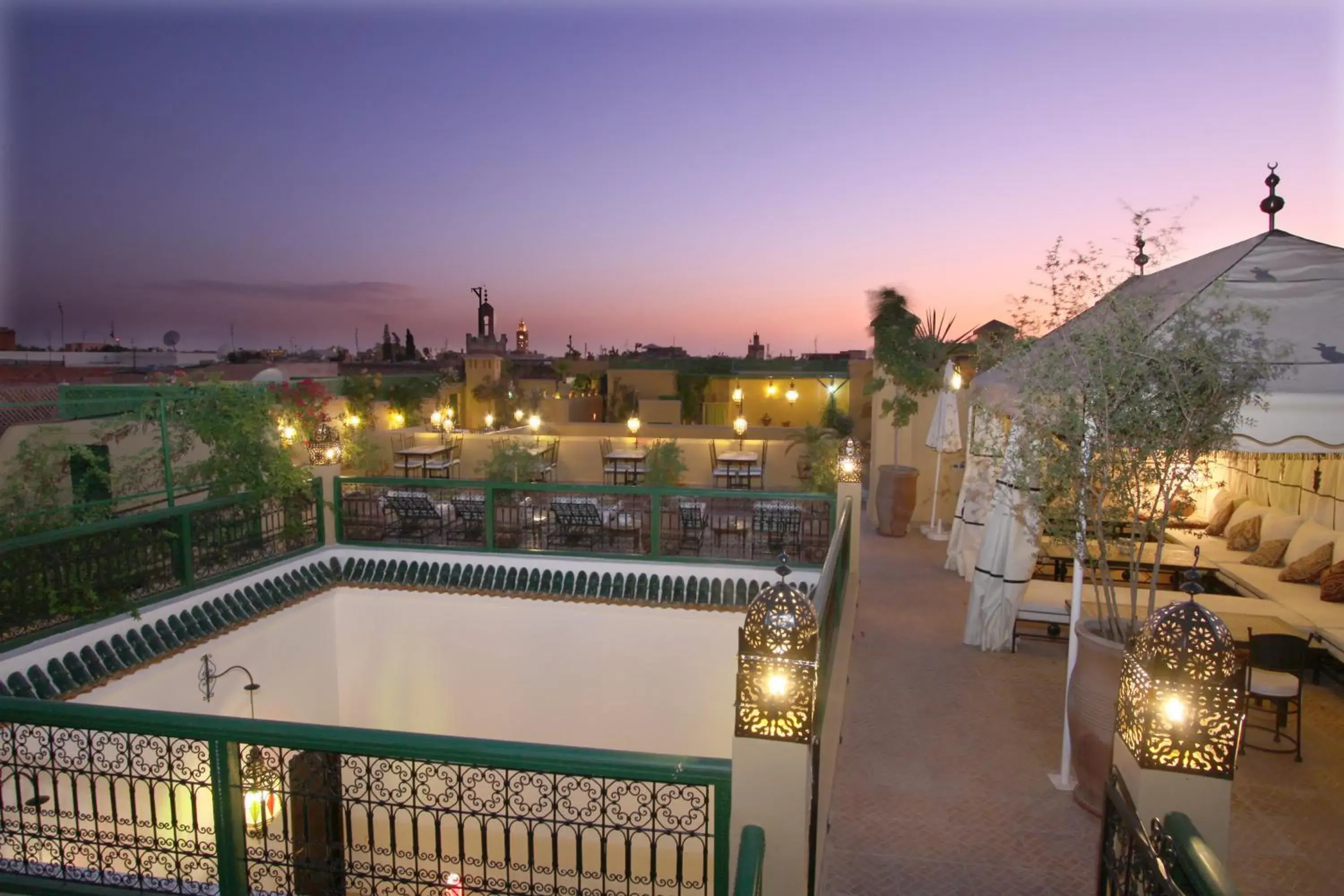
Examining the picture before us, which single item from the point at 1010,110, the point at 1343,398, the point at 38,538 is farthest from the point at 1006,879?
the point at 1010,110

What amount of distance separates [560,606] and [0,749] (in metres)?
5.51

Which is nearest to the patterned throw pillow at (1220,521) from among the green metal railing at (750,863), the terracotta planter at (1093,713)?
the terracotta planter at (1093,713)

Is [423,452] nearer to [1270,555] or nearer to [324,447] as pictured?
[324,447]

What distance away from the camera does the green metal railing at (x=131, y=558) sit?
5953 millimetres

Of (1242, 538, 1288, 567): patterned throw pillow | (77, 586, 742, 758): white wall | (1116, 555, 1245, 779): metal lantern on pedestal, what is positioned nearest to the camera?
(1116, 555, 1245, 779): metal lantern on pedestal

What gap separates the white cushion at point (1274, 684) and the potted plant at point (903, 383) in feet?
22.3

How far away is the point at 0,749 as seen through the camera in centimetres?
352

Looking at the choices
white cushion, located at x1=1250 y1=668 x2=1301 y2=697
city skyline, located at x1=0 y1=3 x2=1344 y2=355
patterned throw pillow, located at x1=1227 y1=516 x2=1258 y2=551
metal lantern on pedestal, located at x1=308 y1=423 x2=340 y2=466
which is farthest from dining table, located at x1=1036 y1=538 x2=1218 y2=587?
metal lantern on pedestal, located at x1=308 y1=423 x2=340 y2=466

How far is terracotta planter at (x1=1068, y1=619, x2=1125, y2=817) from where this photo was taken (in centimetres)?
414

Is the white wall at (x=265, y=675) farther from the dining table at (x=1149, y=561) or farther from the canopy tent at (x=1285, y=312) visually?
the dining table at (x=1149, y=561)

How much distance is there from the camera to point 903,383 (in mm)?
12500

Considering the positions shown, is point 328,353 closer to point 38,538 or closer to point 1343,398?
point 38,538

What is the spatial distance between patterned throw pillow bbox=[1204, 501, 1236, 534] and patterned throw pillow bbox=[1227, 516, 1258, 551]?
649mm

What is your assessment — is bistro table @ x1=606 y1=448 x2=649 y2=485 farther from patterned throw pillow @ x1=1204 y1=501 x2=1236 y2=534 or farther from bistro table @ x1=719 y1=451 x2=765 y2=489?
patterned throw pillow @ x1=1204 y1=501 x2=1236 y2=534
